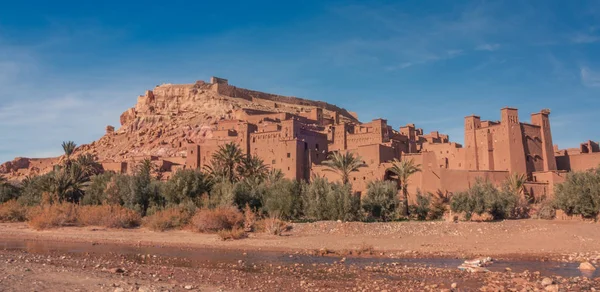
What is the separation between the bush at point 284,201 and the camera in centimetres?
2873

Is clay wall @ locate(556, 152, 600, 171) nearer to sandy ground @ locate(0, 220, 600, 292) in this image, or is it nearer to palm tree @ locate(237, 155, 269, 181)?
sandy ground @ locate(0, 220, 600, 292)

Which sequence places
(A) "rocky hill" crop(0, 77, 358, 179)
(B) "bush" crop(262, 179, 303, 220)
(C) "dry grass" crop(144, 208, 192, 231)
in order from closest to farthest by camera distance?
(C) "dry grass" crop(144, 208, 192, 231) < (B) "bush" crop(262, 179, 303, 220) < (A) "rocky hill" crop(0, 77, 358, 179)

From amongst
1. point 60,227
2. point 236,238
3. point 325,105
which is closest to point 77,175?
point 60,227

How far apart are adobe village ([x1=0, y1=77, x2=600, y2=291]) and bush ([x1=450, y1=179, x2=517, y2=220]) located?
0.25ft

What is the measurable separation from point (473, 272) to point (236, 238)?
1269 centimetres

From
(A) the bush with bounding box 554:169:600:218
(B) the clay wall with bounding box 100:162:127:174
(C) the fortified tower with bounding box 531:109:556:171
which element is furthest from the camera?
(B) the clay wall with bounding box 100:162:127:174

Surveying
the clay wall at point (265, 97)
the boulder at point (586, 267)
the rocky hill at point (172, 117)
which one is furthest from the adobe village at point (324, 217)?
the clay wall at point (265, 97)

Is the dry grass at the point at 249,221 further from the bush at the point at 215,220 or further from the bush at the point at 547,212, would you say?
the bush at the point at 547,212

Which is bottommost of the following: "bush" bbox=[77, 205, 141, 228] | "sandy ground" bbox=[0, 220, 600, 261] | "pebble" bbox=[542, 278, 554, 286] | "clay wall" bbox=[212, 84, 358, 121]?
"pebble" bbox=[542, 278, 554, 286]

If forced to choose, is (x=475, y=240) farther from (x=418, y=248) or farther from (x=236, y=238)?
(x=236, y=238)

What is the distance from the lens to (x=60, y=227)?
2873 centimetres

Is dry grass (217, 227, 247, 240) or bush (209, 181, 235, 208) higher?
bush (209, 181, 235, 208)

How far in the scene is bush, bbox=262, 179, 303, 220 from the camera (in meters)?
28.7

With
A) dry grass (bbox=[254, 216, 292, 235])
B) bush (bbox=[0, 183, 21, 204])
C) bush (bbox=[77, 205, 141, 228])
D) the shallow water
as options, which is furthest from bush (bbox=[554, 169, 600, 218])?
bush (bbox=[0, 183, 21, 204])
